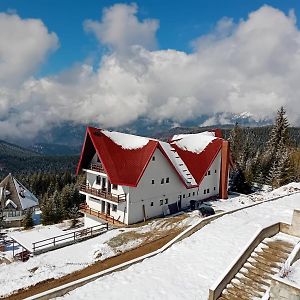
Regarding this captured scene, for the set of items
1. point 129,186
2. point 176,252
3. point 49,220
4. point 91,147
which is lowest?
point 49,220

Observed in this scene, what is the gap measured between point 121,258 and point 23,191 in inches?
2625

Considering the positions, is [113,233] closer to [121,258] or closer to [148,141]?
[121,258]

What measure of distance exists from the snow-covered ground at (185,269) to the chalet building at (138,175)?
1174 centimetres

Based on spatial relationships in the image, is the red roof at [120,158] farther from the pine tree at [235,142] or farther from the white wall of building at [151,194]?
the pine tree at [235,142]

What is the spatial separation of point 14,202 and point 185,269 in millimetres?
70547

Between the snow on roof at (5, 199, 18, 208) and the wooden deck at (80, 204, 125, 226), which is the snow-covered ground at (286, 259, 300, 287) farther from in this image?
the snow on roof at (5, 199, 18, 208)

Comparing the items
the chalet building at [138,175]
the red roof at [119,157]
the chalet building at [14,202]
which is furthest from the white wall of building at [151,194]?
the chalet building at [14,202]

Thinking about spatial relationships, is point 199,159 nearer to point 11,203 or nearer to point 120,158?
point 120,158

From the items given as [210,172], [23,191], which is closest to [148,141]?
[210,172]

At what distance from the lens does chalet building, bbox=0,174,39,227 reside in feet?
259

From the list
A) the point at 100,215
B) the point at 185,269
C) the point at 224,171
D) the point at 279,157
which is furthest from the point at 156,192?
the point at 279,157

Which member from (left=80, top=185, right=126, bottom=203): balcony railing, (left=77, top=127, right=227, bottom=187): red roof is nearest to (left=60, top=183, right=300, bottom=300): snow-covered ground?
(left=77, top=127, right=227, bottom=187): red roof

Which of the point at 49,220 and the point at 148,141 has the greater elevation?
the point at 148,141

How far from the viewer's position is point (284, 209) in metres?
30.2
